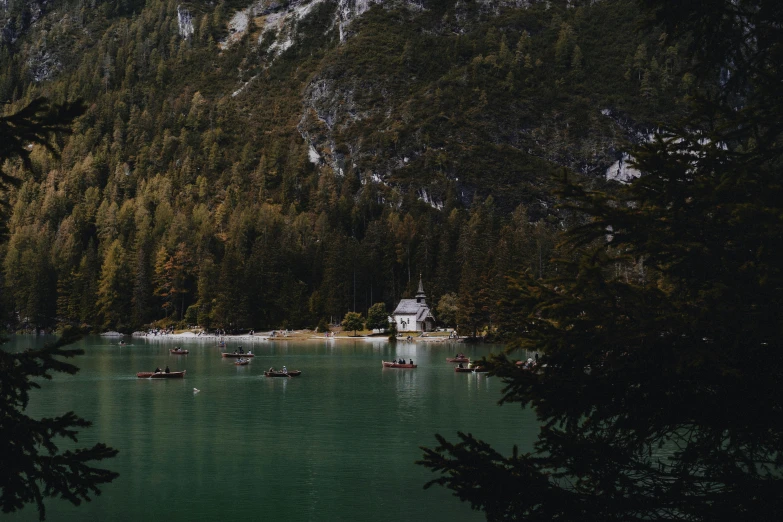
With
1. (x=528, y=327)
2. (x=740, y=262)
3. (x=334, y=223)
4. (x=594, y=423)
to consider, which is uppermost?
(x=334, y=223)

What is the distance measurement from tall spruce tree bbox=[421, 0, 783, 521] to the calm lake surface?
1.38 meters

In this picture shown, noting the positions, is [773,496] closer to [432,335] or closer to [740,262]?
[740,262]

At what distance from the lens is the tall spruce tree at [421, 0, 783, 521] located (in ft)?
33.8

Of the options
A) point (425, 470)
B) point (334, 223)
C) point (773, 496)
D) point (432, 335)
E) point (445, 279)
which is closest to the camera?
point (773, 496)

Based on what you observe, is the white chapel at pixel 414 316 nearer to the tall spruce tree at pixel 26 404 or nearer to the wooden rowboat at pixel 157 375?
the wooden rowboat at pixel 157 375

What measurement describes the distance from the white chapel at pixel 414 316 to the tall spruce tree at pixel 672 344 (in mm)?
138076

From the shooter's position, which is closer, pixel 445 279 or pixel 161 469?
pixel 161 469

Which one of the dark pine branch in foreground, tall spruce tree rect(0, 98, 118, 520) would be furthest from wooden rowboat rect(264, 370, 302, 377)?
tall spruce tree rect(0, 98, 118, 520)

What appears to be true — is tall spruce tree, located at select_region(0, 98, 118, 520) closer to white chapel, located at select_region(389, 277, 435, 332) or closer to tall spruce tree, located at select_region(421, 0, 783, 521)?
tall spruce tree, located at select_region(421, 0, 783, 521)

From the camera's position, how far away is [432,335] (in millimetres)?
143250

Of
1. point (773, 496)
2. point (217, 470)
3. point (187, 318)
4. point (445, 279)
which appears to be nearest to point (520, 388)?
point (773, 496)

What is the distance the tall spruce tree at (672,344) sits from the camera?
33.8ft

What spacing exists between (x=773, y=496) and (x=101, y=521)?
74.9ft

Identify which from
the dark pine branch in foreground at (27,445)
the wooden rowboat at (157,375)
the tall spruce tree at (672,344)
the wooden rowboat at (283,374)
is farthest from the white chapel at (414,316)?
the dark pine branch in foreground at (27,445)
